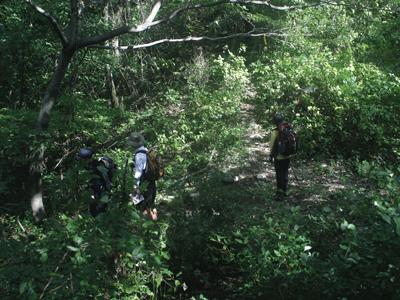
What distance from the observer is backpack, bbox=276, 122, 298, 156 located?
25.7 feet

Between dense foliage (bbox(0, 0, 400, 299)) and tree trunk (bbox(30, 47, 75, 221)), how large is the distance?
16 cm

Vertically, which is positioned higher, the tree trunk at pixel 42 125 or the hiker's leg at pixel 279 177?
the tree trunk at pixel 42 125

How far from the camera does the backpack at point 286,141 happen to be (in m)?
7.84

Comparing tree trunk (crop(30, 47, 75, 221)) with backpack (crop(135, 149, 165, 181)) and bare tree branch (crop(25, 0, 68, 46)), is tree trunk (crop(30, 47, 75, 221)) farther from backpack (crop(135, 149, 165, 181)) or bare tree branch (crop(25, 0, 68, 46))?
backpack (crop(135, 149, 165, 181))

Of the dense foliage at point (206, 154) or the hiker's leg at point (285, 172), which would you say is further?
the hiker's leg at point (285, 172)

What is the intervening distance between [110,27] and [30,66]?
1.96 meters

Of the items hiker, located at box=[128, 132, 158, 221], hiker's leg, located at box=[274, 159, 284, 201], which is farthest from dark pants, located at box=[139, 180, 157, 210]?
hiker's leg, located at box=[274, 159, 284, 201]

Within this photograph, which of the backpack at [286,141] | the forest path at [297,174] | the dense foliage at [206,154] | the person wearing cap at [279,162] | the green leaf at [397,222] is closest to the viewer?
the green leaf at [397,222]

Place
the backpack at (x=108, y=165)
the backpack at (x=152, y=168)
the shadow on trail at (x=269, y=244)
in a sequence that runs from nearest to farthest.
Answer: the shadow on trail at (x=269, y=244) < the backpack at (x=108, y=165) < the backpack at (x=152, y=168)

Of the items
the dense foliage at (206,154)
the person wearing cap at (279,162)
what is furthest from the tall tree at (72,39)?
the person wearing cap at (279,162)

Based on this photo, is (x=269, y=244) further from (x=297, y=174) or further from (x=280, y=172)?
(x=297, y=174)

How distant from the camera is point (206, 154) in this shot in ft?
34.8

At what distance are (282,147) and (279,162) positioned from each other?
0.43 m

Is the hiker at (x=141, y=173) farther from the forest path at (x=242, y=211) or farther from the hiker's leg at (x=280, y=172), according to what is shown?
the hiker's leg at (x=280, y=172)
